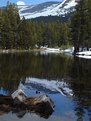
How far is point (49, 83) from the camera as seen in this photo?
38.3 metres

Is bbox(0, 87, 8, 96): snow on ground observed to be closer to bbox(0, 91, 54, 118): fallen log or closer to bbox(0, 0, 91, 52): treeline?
bbox(0, 91, 54, 118): fallen log

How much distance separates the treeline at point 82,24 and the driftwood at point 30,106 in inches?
3325

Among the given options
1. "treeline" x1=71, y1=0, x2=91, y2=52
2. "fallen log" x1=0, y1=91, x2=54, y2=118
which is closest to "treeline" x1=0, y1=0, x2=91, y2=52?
"treeline" x1=71, y1=0, x2=91, y2=52

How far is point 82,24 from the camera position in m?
110

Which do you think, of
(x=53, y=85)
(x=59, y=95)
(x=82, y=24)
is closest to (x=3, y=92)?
(x=59, y=95)

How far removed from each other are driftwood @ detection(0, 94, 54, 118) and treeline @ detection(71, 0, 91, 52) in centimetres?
8445

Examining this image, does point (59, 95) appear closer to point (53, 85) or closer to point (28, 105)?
point (53, 85)

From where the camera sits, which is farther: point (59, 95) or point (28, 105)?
point (59, 95)

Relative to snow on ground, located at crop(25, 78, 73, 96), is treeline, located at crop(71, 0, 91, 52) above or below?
above

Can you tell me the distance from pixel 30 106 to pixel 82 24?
88.2 m

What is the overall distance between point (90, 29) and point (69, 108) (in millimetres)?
84073

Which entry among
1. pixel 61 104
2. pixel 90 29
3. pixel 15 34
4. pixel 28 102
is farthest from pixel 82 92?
pixel 15 34

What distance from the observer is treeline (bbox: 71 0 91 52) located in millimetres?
108312

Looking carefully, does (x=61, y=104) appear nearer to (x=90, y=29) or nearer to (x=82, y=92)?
(x=82, y=92)
